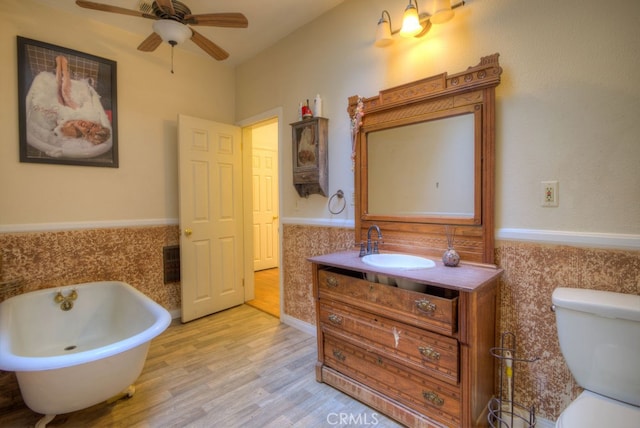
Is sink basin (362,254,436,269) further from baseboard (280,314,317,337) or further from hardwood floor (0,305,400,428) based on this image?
baseboard (280,314,317,337)

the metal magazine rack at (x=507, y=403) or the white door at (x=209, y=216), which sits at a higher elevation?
the white door at (x=209, y=216)

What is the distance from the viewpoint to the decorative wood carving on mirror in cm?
168

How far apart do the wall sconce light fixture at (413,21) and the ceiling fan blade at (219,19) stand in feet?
2.95

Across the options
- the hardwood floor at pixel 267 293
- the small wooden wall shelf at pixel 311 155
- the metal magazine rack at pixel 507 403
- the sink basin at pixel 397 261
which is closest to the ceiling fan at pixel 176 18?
the small wooden wall shelf at pixel 311 155

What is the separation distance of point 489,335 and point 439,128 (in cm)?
124

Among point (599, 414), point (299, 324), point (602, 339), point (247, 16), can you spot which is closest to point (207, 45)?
point (247, 16)

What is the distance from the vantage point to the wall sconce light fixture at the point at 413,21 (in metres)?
1.73

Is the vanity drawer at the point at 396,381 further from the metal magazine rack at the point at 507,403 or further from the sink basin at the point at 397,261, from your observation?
the sink basin at the point at 397,261

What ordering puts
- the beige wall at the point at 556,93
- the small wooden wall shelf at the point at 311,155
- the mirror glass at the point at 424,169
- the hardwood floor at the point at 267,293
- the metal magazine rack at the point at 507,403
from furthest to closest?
1. the hardwood floor at the point at 267,293
2. the small wooden wall shelf at the point at 311,155
3. the mirror glass at the point at 424,169
4. the metal magazine rack at the point at 507,403
5. the beige wall at the point at 556,93

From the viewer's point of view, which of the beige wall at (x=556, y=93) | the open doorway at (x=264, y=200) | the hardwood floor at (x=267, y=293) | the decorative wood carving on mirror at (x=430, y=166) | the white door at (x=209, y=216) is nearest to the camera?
the beige wall at (x=556, y=93)

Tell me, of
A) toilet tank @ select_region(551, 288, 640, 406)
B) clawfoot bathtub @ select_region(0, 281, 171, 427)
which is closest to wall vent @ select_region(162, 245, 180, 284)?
clawfoot bathtub @ select_region(0, 281, 171, 427)

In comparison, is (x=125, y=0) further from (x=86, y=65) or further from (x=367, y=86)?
(x=367, y=86)

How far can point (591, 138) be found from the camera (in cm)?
141

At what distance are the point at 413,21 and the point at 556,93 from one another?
0.92 m
